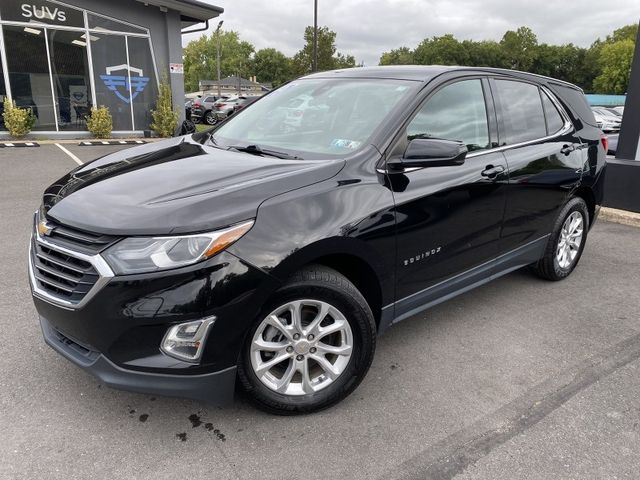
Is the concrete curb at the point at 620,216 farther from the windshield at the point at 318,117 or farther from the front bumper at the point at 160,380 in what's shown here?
the front bumper at the point at 160,380

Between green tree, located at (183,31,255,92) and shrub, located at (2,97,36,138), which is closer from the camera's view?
shrub, located at (2,97,36,138)

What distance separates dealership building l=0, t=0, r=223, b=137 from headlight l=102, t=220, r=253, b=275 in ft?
46.9

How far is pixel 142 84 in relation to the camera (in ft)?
51.5

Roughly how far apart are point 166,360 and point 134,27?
50.3 feet

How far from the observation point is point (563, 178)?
4.09m

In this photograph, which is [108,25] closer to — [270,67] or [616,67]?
[616,67]

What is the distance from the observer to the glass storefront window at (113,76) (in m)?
14.8

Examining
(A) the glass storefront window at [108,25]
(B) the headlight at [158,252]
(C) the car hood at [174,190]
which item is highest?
(A) the glass storefront window at [108,25]

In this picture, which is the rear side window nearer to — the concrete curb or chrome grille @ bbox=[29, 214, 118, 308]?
the concrete curb

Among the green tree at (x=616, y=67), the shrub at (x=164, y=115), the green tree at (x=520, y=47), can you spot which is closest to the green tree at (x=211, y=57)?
the green tree at (x=520, y=47)

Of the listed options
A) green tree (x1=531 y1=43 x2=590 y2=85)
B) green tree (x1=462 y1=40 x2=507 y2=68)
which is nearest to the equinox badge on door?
green tree (x1=462 y1=40 x2=507 y2=68)

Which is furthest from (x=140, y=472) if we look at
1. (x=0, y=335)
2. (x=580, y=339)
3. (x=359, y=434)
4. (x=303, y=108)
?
(x=580, y=339)

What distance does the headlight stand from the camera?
211cm

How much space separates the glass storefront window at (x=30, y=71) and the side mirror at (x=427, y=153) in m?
14.6
